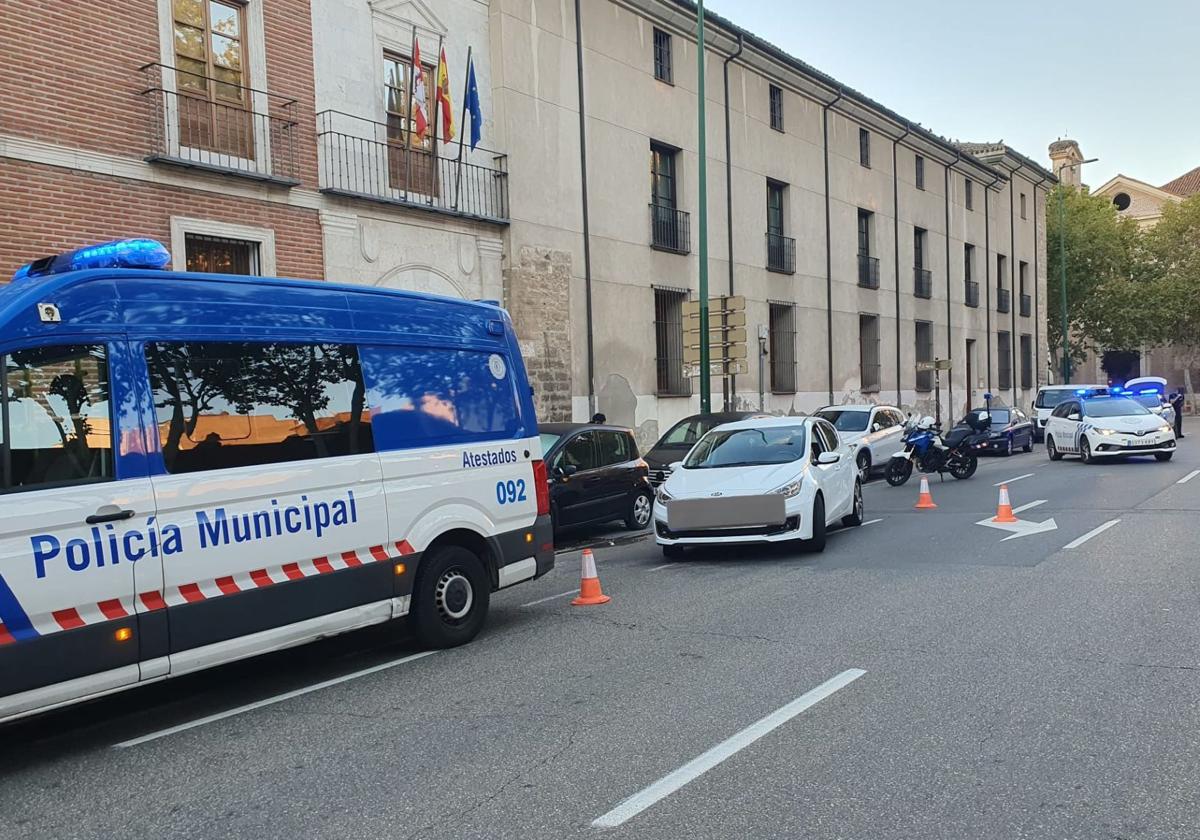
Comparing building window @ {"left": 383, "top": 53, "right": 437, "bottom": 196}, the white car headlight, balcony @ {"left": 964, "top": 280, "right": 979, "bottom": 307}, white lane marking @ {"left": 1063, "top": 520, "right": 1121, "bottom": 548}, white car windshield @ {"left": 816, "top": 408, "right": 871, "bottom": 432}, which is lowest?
white lane marking @ {"left": 1063, "top": 520, "right": 1121, "bottom": 548}

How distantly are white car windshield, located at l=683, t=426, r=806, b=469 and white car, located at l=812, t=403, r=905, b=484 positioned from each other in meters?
A: 8.60

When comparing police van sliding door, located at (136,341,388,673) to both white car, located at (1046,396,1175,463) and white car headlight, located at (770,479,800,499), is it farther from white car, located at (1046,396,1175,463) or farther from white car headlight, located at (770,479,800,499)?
white car, located at (1046,396,1175,463)

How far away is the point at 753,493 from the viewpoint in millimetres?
10133

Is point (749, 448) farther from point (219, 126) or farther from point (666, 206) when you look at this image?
point (666, 206)

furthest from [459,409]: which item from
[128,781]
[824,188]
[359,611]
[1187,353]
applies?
[1187,353]

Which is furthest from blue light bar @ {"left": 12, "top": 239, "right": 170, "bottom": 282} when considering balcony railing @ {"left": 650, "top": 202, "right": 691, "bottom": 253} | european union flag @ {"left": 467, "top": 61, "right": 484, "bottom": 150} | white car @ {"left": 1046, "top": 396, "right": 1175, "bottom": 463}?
white car @ {"left": 1046, "top": 396, "right": 1175, "bottom": 463}

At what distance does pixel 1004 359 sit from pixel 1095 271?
1404cm

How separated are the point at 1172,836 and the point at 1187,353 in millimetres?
62374

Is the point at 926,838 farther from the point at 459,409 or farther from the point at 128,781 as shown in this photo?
the point at 459,409

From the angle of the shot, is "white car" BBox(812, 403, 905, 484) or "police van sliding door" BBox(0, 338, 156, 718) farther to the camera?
"white car" BBox(812, 403, 905, 484)

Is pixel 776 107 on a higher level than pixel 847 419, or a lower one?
higher

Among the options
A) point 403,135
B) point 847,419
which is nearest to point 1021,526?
point 847,419

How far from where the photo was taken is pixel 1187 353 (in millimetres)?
56906

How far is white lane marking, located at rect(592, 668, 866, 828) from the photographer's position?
3.96 m
